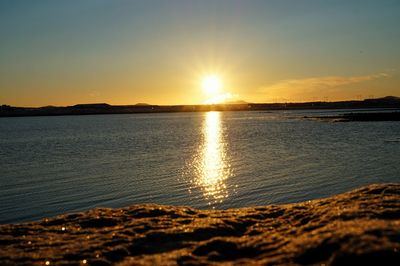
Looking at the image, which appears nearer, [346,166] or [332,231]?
[332,231]

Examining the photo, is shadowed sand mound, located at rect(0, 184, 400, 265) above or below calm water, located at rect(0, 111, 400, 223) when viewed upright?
above

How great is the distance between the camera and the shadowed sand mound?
1007 cm

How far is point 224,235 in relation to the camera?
13758 millimetres

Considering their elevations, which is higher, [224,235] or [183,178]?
[224,235]

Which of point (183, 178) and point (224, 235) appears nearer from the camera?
point (224, 235)

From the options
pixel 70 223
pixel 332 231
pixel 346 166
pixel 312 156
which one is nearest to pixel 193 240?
pixel 332 231

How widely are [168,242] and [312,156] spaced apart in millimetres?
32701

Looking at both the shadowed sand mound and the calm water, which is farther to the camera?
the calm water

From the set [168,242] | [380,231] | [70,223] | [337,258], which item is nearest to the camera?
[337,258]

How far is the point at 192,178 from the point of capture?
31172mm

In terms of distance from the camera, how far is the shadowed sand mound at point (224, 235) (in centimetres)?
1007

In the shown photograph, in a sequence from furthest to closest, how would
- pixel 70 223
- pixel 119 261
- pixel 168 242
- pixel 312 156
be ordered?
1. pixel 312 156
2. pixel 70 223
3. pixel 168 242
4. pixel 119 261

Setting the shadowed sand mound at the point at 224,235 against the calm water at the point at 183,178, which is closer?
the shadowed sand mound at the point at 224,235

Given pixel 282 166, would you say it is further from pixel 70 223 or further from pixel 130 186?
pixel 70 223
